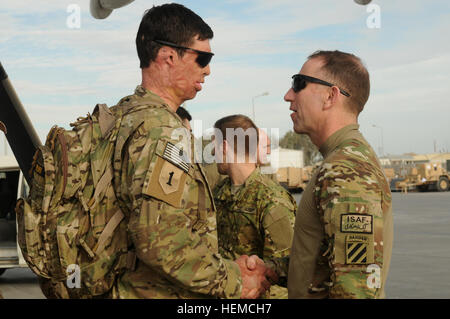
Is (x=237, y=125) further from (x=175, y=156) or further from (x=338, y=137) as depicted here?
(x=175, y=156)

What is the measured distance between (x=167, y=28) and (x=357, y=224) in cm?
118

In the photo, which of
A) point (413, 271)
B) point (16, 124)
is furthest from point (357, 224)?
point (413, 271)

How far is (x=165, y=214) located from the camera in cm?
240

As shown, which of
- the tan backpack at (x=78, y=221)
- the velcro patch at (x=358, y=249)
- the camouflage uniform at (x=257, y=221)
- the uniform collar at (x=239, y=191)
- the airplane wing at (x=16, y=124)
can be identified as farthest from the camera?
the airplane wing at (x=16, y=124)

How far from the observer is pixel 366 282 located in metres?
2.35

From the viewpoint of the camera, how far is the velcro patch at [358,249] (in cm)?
235

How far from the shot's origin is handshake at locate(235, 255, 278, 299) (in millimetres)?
2857

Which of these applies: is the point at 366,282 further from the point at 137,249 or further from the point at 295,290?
the point at 137,249

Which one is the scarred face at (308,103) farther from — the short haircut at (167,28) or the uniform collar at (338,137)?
the short haircut at (167,28)

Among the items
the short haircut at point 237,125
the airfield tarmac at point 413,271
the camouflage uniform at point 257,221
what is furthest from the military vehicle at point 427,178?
the camouflage uniform at point 257,221

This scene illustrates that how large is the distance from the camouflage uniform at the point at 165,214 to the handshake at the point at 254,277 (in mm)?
195

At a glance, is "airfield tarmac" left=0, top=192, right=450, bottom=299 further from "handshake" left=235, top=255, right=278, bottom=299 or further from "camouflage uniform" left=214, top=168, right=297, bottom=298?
"handshake" left=235, top=255, right=278, bottom=299

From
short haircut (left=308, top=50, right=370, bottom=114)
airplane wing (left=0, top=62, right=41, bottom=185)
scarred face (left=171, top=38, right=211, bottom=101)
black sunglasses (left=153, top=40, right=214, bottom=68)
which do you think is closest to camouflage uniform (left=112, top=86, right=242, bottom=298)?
scarred face (left=171, top=38, right=211, bottom=101)

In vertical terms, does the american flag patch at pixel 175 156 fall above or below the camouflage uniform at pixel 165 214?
above
